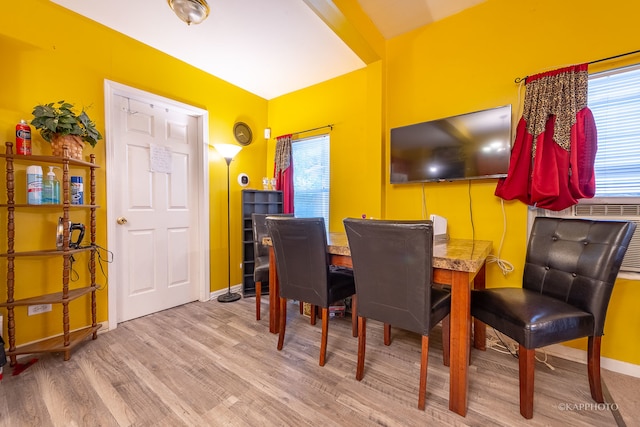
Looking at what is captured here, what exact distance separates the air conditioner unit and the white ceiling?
1.85 meters

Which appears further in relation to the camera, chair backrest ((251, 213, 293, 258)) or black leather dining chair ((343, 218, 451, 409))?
chair backrest ((251, 213, 293, 258))

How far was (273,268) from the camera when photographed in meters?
2.07

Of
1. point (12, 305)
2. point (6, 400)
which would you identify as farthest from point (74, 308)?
point (6, 400)

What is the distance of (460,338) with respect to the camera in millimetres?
1293

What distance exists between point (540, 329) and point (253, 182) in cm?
317

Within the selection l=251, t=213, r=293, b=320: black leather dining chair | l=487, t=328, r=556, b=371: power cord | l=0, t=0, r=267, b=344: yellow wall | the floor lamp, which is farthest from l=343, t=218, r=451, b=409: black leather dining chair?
l=0, t=0, r=267, b=344: yellow wall

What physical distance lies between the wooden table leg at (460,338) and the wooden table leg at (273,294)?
4.17 feet

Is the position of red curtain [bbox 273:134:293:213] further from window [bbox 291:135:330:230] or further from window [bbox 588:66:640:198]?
window [bbox 588:66:640:198]

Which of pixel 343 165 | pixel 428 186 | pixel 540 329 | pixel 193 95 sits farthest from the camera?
pixel 343 165

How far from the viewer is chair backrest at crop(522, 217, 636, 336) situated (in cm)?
132

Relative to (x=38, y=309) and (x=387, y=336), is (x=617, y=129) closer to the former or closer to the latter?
(x=387, y=336)

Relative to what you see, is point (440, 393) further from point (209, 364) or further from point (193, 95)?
point (193, 95)

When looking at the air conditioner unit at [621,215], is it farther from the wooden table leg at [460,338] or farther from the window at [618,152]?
the wooden table leg at [460,338]

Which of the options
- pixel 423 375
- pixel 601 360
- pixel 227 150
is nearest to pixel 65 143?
pixel 227 150
